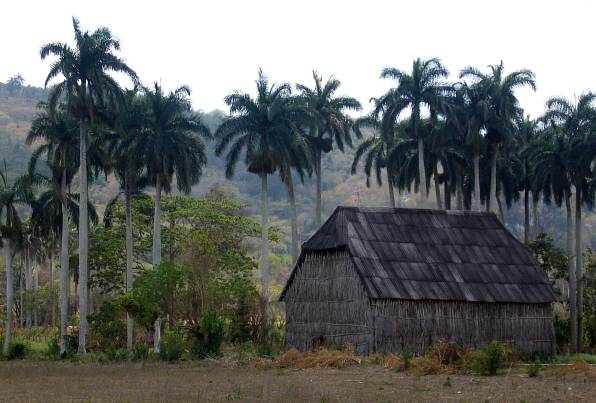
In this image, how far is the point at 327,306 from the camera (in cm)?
4453

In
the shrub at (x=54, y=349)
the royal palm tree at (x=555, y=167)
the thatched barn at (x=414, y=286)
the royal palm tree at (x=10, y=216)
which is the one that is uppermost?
the royal palm tree at (x=555, y=167)

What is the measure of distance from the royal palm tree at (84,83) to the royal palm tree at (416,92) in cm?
1730

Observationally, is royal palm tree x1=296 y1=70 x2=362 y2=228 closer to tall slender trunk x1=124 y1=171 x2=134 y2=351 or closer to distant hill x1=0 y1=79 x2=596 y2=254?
tall slender trunk x1=124 y1=171 x2=134 y2=351

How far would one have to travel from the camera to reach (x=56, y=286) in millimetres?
95312

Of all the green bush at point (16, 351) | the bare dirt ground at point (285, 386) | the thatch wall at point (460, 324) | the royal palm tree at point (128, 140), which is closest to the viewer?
the bare dirt ground at point (285, 386)

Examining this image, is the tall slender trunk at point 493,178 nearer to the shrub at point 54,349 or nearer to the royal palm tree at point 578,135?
the royal palm tree at point 578,135

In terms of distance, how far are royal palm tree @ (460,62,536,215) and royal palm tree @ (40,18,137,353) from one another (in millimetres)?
21585

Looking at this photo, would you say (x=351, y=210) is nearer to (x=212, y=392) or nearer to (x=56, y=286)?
(x=212, y=392)

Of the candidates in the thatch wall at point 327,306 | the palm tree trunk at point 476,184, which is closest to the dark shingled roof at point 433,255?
the thatch wall at point 327,306

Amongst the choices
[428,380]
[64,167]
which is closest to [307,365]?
[428,380]

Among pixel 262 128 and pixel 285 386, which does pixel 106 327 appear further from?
pixel 285 386

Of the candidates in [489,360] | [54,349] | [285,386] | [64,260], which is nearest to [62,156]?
[64,260]

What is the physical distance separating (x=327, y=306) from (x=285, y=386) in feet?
50.7

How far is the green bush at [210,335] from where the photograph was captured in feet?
140
